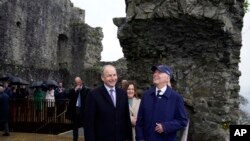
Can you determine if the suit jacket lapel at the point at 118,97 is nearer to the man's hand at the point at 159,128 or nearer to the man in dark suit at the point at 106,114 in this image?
the man in dark suit at the point at 106,114

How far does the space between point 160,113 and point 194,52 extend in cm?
469

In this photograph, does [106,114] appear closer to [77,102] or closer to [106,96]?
[106,96]

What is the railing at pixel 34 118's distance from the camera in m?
16.1

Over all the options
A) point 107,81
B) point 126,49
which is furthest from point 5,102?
point 107,81

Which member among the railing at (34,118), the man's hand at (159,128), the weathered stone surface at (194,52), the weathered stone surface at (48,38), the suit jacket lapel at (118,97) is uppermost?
the weathered stone surface at (48,38)

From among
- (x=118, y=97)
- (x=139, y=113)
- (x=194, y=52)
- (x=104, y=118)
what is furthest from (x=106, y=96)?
(x=194, y=52)

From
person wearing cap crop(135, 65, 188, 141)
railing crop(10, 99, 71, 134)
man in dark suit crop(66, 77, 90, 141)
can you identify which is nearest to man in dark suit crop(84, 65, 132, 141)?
person wearing cap crop(135, 65, 188, 141)

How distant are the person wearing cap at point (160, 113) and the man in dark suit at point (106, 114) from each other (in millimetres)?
262

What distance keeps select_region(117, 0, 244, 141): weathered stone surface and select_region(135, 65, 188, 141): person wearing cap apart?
3.92 meters

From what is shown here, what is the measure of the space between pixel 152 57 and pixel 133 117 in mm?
3374

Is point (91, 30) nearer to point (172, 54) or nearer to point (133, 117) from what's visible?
point (172, 54)

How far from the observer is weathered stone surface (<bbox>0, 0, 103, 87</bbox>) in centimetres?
2994

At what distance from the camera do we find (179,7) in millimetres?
9953

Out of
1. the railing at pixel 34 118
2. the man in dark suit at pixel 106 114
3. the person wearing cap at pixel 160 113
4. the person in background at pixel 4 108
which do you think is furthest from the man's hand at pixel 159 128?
the railing at pixel 34 118
